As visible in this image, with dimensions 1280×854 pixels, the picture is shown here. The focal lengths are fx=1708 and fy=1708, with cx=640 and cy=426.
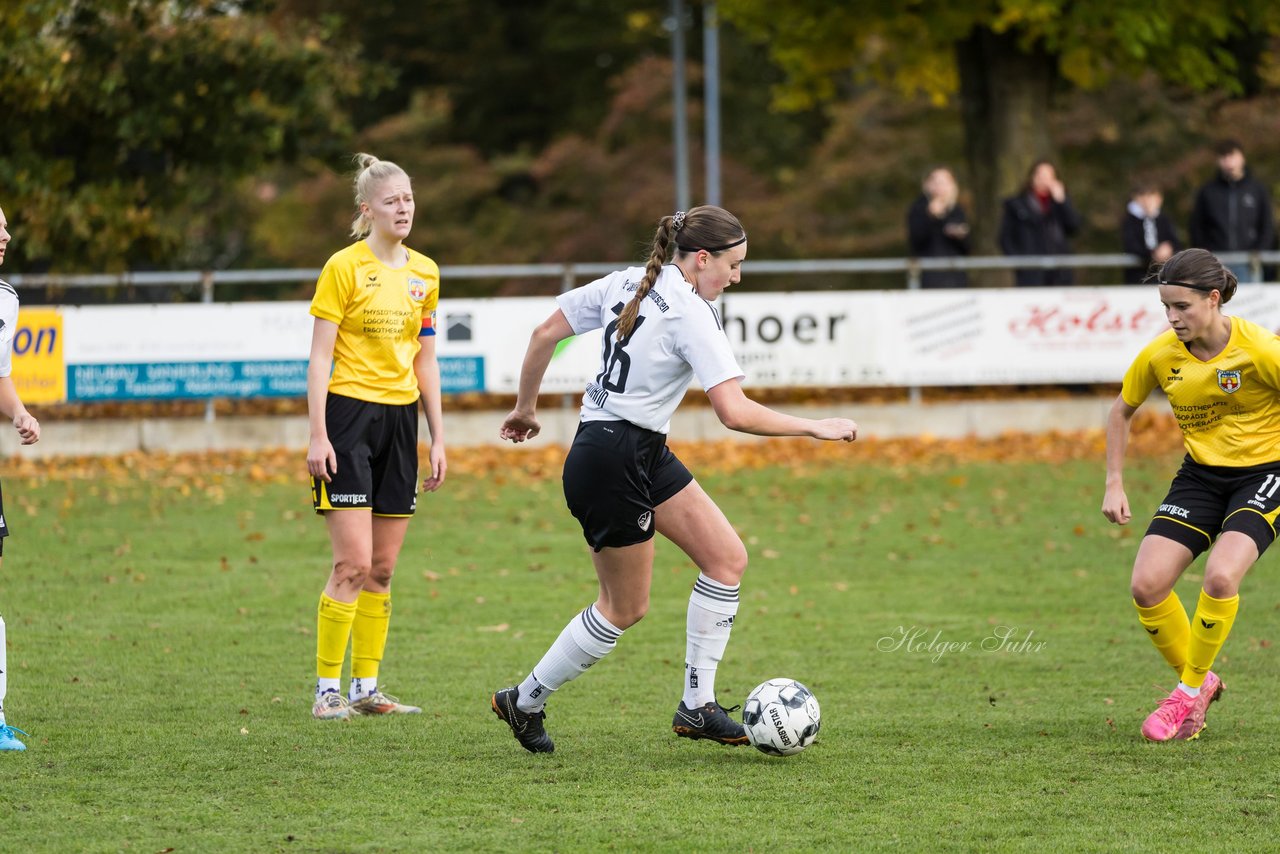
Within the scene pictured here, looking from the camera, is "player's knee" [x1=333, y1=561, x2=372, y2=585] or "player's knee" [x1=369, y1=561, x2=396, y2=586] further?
"player's knee" [x1=369, y1=561, x2=396, y2=586]

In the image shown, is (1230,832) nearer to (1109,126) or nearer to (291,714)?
(291,714)

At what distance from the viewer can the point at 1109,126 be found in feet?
94.4

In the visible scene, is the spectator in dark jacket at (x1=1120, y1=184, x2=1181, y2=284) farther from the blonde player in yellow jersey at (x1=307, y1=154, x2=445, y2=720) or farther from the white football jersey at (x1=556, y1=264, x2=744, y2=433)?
the white football jersey at (x1=556, y1=264, x2=744, y2=433)

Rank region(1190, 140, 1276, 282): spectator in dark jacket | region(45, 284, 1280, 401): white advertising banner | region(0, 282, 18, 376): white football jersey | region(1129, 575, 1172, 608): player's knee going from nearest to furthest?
region(0, 282, 18, 376): white football jersey, region(1129, 575, 1172, 608): player's knee, region(45, 284, 1280, 401): white advertising banner, region(1190, 140, 1276, 282): spectator in dark jacket

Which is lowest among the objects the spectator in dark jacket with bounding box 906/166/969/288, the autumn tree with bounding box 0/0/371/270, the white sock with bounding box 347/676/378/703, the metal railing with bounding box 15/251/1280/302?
the white sock with bounding box 347/676/378/703

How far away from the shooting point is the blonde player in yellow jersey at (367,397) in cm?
668

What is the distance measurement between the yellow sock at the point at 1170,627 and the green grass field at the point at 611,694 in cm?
30

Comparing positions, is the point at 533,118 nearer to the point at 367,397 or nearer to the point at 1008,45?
the point at 1008,45

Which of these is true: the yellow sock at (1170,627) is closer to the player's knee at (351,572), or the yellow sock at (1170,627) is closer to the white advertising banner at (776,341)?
the player's knee at (351,572)

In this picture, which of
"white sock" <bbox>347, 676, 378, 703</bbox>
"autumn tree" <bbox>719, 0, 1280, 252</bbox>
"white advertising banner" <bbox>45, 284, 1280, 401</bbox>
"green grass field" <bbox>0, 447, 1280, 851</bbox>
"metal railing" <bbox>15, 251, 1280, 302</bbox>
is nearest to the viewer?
"green grass field" <bbox>0, 447, 1280, 851</bbox>

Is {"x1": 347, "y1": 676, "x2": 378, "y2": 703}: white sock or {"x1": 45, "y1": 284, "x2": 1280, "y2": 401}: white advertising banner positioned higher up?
{"x1": 45, "y1": 284, "x2": 1280, "y2": 401}: white advertising banner

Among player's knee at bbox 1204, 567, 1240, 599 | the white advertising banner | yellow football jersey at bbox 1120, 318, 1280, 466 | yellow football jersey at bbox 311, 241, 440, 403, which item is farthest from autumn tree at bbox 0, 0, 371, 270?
player's knee at bbox 1204, 567, 1240, 599

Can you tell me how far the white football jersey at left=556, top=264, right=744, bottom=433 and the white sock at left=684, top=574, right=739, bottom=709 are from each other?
0.64 m

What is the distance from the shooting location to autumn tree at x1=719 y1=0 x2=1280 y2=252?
1930 cm
